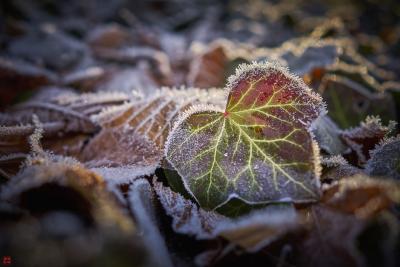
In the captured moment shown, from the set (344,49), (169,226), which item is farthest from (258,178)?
(344,49)

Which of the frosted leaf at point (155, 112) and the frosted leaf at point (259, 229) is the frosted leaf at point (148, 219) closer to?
the frosted leaf at point (259, 229)

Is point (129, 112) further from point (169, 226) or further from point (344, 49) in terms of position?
point (344, 49)

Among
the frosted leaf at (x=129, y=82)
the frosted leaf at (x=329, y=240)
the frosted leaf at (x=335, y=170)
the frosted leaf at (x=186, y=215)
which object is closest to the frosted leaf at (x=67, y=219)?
the frosted leaf at (x=186, y=215)

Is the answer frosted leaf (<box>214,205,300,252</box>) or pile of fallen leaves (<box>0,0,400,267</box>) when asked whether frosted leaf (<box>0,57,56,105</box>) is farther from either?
frosted leaf (<box>214,205,300,252</box>)

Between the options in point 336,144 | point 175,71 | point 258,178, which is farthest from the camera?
point 175,71

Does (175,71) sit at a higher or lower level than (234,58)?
higher

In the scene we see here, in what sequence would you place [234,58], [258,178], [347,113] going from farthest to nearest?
[234,58] → [347,113] → [258,178]
